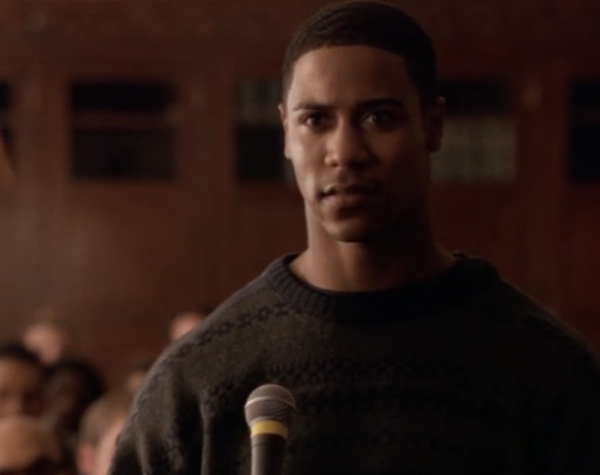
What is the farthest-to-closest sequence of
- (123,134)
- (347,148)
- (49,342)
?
1. (123,134)
2. (49,342)
3. (347,148)

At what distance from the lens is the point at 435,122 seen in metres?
1.52

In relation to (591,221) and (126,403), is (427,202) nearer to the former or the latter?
(126,403)

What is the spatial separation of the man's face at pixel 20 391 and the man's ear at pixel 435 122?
10.7 feet

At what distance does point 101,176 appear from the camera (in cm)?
838

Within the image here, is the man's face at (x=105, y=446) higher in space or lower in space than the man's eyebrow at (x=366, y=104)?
lower

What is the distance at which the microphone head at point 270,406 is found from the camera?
1335 mm

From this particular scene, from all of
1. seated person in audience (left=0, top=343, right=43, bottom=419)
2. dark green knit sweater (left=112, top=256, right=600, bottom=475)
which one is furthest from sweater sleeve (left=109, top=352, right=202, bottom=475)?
seated person in audience (left=0, top=343, right=43, bottom=419)

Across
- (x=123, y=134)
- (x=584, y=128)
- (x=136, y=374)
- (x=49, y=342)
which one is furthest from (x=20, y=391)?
(x=584, y=128)

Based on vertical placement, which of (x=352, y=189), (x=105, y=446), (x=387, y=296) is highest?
(x=352, y=189)

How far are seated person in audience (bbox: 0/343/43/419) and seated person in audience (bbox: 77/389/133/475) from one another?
0.54 meters

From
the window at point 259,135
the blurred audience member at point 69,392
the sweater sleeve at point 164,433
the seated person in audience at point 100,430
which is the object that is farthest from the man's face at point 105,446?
the window at point 259,135

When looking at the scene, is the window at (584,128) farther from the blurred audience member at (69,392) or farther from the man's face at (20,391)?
the man's face at (20,391)

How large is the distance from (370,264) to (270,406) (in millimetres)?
228

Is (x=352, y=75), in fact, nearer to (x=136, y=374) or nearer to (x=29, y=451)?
(x=29, y=451)
